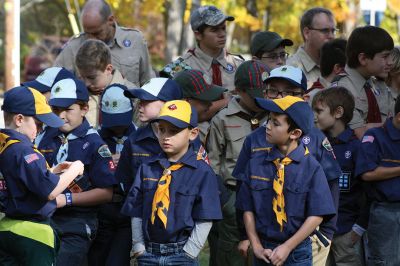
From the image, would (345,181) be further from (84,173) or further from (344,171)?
(84,173)

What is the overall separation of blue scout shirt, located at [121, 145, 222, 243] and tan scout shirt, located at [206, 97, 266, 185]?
4.22 ft

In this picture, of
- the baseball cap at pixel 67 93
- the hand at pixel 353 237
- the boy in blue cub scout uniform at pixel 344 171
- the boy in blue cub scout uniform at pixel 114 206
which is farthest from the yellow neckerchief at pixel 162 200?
the hand at pixel 353 237

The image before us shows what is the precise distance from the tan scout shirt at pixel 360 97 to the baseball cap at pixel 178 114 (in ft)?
7.00

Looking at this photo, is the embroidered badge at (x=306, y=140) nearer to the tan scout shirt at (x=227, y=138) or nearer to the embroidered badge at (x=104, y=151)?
the tan scout shirt at (x=227, y=138)

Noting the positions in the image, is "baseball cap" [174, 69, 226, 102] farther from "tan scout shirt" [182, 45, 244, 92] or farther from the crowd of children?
"tan scout shirt" [182, 45, 244, 92]

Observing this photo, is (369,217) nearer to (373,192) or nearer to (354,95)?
(373,192)

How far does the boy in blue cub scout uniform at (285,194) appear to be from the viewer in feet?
21.1

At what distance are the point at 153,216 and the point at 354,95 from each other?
273 cm

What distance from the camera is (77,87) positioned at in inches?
292

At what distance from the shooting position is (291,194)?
645 centimetres

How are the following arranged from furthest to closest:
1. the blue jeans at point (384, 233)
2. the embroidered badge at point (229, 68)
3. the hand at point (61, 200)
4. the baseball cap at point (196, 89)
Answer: the embroidered badge at point (229, 68) → the baseball cap at point (196, 89) → the blue jeans at point (384, 233) → the hand at point (61, 200)

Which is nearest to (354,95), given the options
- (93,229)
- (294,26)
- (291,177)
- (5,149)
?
(291,177)

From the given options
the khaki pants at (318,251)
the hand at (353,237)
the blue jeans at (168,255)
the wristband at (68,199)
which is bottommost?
the hand at (353,237)

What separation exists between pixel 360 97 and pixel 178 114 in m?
2.46
